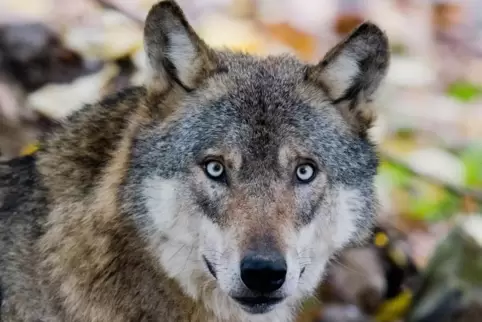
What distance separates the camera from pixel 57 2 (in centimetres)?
1073

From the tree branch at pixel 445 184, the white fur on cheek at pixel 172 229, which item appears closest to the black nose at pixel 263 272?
the white fur on cheek at pixel 172 229

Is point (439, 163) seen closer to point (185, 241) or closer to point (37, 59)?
point (37, 59)

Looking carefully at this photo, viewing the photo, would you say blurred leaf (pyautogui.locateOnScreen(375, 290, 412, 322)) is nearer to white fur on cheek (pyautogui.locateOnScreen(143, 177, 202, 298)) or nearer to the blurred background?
the blurred background

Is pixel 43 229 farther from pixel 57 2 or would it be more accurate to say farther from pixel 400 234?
pixel 57 2

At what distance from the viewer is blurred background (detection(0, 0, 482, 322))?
767 cm

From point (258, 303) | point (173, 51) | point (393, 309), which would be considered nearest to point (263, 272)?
point (258, 303)

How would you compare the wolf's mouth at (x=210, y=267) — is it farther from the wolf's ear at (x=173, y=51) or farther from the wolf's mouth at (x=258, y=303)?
the wolf's ear at (x=173, y=51)

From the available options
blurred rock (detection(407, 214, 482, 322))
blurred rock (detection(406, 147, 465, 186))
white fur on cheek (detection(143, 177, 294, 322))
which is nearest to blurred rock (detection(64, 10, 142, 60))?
blurred rock (detection(406, 147, 465, 186))

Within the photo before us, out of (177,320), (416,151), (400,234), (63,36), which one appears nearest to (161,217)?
(177,320)

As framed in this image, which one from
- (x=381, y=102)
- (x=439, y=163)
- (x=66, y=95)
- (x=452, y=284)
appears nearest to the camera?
(x=452, y=284)

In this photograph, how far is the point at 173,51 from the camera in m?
5.16

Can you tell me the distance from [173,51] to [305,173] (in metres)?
0.97

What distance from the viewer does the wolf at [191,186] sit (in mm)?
4902

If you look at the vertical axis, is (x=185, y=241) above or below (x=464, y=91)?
below
